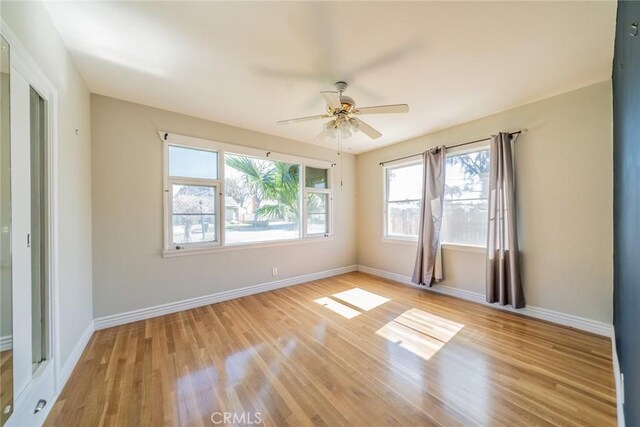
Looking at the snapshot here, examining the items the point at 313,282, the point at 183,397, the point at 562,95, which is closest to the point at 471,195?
→ the point at 562,95

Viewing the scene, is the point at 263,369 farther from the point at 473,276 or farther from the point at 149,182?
the point at 473,276

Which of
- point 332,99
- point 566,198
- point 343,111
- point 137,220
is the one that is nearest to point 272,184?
point 137,220

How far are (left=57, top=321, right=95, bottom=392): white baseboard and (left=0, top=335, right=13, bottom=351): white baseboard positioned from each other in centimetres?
66

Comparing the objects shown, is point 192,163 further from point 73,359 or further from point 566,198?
point 566,198

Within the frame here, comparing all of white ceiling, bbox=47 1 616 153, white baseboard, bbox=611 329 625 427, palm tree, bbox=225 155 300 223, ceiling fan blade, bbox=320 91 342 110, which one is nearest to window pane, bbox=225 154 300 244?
palm tree, bbox=225 155 300 223

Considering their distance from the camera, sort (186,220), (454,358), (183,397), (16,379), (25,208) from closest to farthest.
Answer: (16,379)
(25,208)
(183,397)
(454,358)
(186,220)

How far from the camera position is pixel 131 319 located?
2650 millimetres

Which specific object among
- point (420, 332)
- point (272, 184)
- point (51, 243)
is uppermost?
point (272, 184)

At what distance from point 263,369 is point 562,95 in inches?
160

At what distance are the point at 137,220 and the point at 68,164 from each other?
0.98 metres

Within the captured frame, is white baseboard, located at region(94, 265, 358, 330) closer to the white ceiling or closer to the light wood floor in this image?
the light wood floor

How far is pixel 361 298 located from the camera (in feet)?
11.1

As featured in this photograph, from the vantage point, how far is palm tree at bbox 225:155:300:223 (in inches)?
143

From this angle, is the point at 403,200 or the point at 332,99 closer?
the point at 332,99
